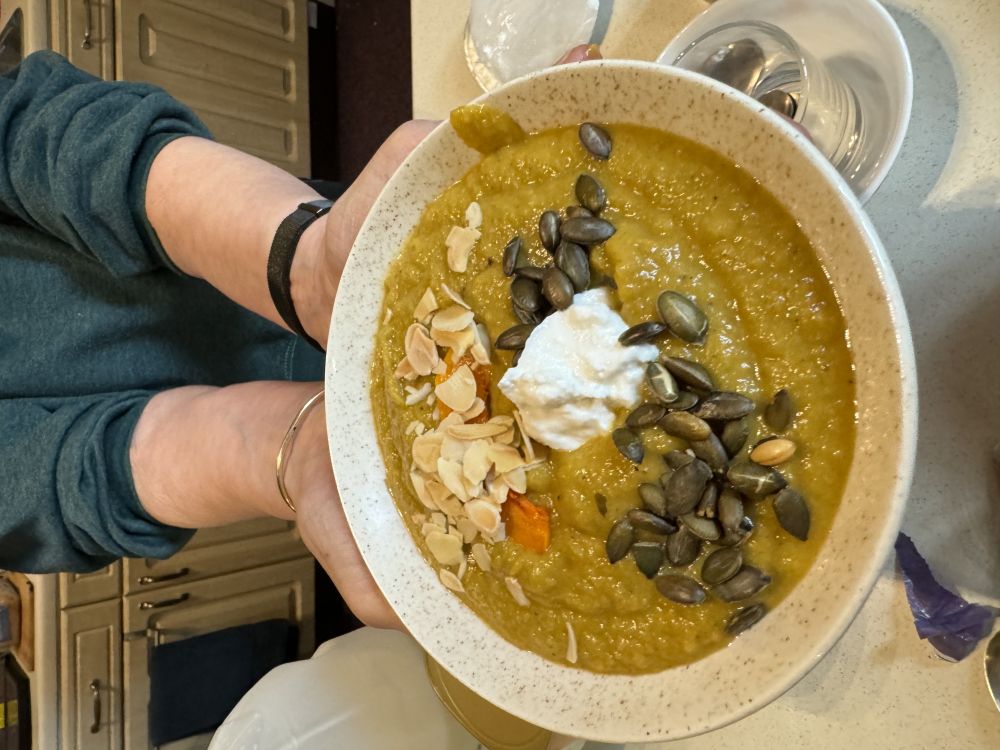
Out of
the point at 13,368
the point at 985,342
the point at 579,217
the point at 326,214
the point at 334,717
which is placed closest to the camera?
the point at 579,217

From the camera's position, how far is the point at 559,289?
0.76 metres

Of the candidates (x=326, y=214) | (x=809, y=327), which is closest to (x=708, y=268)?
(x=809, y=327)

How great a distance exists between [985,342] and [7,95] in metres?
1.65

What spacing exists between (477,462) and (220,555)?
294 centimetres

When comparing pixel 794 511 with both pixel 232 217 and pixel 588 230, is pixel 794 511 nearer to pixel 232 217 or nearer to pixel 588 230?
pixel 588 230

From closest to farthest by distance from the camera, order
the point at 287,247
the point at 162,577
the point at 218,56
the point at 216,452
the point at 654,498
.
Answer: the point at 654,498 < the point at 287,247 < the point at 216,452 < the point at 162,577 < the point at 218,56

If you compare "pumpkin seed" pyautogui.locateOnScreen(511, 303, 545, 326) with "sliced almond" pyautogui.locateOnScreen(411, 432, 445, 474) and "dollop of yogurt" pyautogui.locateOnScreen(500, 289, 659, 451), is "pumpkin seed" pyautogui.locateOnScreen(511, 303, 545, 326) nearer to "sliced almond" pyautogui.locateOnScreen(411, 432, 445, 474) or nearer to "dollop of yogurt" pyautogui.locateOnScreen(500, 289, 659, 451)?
"dollop of yogurt" pyautogui.locateOnScreen(500, 289, 659, 451)

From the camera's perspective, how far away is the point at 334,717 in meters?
1.89

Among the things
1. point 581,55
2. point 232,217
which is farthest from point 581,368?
point 232,217

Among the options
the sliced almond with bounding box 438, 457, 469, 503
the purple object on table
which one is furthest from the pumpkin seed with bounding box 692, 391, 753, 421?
the purple object on table

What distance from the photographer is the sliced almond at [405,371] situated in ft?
3.00

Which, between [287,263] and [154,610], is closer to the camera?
[287,263]

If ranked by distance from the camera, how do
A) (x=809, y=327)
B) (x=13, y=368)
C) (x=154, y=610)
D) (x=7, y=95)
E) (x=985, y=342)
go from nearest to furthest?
(x=809, y=327)
(x=985, y=342)
(x=7, y=95)
(x=13, y=368)
(x=154, y=610)

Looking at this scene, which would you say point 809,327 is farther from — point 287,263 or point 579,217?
point 287,263
